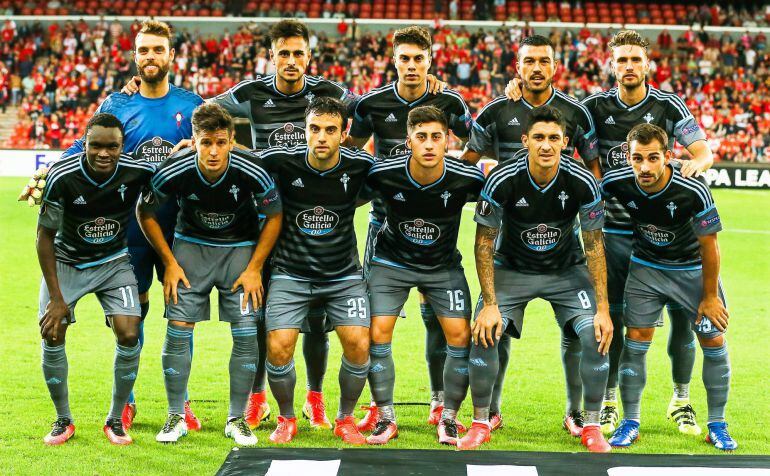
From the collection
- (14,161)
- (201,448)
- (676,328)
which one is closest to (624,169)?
(676,328)

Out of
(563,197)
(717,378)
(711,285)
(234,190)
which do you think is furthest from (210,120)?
(717,378)

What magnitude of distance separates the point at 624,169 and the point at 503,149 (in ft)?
3.11

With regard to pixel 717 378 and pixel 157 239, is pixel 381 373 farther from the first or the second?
pixel 717 378

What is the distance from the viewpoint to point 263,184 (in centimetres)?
611

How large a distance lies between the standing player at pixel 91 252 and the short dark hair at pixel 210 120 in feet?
1.45

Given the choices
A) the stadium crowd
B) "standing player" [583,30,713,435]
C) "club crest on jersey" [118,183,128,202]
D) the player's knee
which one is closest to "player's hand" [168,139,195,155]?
"club crest on jersey" [118,183,128,202]

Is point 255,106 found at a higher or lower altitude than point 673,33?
lower

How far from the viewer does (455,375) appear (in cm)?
623

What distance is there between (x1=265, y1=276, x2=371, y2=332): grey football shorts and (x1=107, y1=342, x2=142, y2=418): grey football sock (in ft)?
2.78

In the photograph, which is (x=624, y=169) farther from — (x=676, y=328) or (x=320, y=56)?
(x=320, y=56)

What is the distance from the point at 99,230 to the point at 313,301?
1.40m

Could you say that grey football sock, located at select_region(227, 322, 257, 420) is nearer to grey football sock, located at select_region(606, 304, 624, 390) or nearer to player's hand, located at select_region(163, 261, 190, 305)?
player's hand, located at select_region(163, 261, 190, 305)

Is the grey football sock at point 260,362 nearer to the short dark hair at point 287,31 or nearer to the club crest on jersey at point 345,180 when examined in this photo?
the club crest on jersey at point 345,180

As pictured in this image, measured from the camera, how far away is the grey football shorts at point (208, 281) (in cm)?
616
